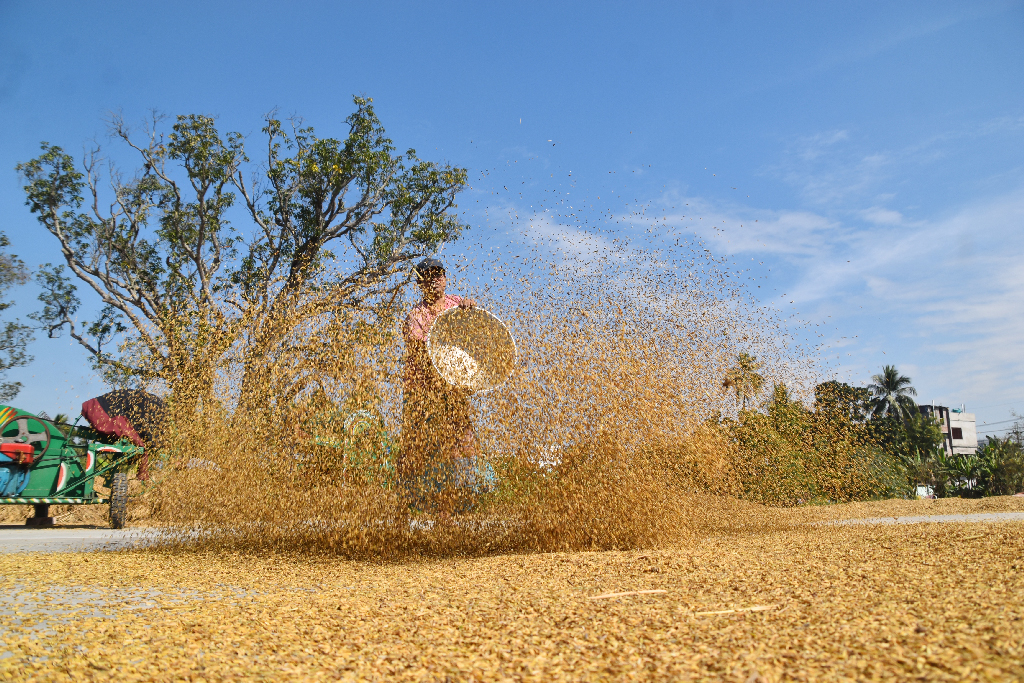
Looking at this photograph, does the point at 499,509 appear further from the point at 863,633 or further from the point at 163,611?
the point at 863,633

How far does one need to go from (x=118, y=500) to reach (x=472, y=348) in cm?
711

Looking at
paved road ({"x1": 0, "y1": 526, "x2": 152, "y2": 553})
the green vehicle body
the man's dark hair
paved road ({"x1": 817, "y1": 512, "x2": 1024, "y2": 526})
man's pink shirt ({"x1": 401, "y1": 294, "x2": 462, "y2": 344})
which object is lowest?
paved road ({"x1": 0, "y1": 526, "x2": 152, "y2": 553})

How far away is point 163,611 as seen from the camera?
2.86 m

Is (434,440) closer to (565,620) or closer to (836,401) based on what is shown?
(565,620)

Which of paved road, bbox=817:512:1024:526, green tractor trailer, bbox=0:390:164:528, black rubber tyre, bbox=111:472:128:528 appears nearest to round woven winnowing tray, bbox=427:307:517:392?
paved road, bbox=817:512:1024:526

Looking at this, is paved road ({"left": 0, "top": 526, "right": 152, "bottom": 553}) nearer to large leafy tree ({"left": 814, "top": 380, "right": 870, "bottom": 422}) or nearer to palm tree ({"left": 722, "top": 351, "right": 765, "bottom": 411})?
palm tree ({"left": 722, "top": 351, "right": 765, "bottom": 411})

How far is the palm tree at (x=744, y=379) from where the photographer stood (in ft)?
18.9

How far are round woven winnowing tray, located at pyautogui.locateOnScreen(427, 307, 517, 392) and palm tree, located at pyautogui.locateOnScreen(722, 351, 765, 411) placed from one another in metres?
2.23

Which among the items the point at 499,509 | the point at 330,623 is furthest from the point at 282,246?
the point at 330,623

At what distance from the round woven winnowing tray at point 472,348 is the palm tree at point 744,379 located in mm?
2231

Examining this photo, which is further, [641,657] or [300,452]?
[300,452]

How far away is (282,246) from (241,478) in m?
12.1

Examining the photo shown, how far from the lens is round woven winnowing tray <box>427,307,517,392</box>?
4590mm

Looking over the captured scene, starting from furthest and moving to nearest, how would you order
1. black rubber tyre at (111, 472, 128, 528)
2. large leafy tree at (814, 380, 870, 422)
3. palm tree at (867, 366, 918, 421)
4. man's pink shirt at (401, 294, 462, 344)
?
palm tree at (867, 366, 918, 421) < black rubber tyre at (111, 472, 128, 528) < large leafy tree at (814, 380, 870, 422) < man's pink shirt at (401, 294, 462, 344)
